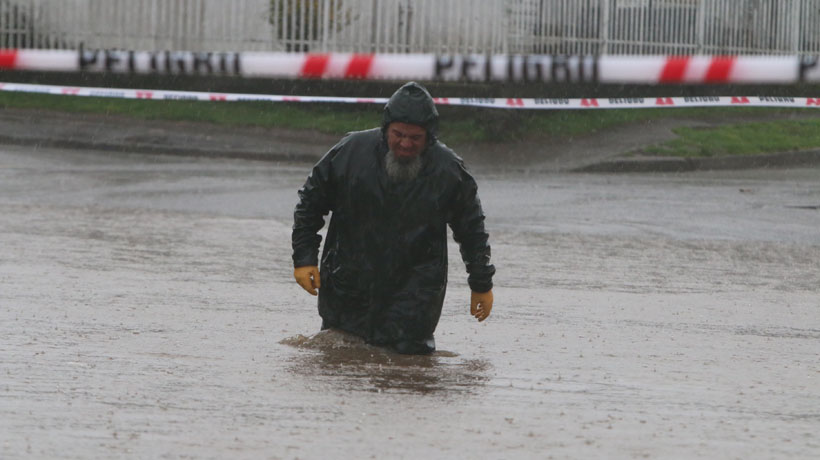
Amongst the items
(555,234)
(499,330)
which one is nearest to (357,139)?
(499,330)

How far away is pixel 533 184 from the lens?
16.4m

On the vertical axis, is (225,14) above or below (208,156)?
above

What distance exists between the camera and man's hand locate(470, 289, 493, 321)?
6.42 metres

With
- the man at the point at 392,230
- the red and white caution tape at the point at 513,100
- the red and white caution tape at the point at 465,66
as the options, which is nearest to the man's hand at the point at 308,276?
the man at the point at 392,230

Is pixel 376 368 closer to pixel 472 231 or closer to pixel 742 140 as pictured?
pixel 472 231

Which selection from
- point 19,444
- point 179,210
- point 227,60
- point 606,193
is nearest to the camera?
point 19,444

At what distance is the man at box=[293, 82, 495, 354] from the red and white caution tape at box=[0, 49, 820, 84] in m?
8.63

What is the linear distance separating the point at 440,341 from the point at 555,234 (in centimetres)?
504

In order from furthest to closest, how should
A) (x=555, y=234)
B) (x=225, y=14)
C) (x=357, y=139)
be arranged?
(x=225, y=14)
(x=555, y=234)
(x=357, y=139)

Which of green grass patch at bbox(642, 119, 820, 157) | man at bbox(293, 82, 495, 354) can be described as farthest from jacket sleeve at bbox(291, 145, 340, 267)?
A: green grass patch at bbox(642, 119, 820, 157)

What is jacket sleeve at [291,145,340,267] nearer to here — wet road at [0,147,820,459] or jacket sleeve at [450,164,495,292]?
wet road at [0,147,820,459]

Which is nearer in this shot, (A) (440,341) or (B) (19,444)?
A: (B) (19,444)

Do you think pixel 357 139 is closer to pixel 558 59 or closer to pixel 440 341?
pixel 440 341

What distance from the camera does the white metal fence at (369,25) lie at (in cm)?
2191
